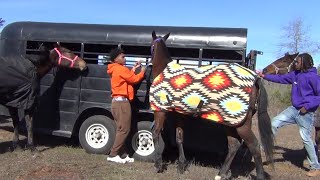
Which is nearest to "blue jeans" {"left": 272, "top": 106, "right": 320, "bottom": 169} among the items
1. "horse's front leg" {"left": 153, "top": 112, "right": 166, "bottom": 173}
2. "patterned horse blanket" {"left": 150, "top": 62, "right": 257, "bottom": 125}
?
"patterned horse blanket" {"left": 150, "top": 62, "right": 257, "bottom": 125}

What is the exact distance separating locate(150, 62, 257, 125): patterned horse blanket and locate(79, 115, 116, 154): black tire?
4.64 feet

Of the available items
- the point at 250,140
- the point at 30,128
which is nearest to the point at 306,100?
the point at 250,140

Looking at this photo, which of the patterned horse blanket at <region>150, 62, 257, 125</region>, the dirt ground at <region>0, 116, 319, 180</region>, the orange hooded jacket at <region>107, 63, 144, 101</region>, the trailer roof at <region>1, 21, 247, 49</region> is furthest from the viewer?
the trailer roof at <region>1, 21, 247, 49</region>

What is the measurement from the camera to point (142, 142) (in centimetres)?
742

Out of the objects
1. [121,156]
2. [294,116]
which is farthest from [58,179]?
[294,116]

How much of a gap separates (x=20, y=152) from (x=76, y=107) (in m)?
1.32

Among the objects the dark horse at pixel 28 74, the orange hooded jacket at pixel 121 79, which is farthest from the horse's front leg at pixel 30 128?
the orange hooded jacket at pixel 121 79

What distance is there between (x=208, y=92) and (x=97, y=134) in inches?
103

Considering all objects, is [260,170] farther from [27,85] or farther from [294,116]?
[27,85]

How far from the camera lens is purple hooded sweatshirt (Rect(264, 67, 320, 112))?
6.91 metres

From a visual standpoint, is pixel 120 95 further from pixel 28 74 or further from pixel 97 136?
pixel 28 74

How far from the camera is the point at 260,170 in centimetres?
609

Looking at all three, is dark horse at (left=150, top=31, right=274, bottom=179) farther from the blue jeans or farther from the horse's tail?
the blue jeans

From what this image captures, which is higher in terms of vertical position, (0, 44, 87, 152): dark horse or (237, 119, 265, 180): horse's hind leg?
(0, 44, 87, 152): dark horse
